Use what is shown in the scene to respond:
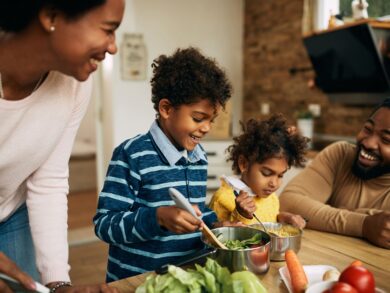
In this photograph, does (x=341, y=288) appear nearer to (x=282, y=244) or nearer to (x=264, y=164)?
(x=282, y=244)

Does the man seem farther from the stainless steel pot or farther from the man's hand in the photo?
the stainless steel pot

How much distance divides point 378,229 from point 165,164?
2.33 ft

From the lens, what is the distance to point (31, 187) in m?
1.06

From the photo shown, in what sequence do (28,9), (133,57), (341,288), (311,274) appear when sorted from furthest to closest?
(133,57), (311,274), (28,9), (341,288)

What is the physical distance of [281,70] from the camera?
412cm

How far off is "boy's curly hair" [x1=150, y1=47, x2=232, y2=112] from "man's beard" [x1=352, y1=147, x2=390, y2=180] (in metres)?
0.68

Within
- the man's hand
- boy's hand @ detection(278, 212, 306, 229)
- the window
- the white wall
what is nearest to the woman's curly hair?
boy's hand @ detection(278, 212, 306, 229)

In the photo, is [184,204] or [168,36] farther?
[168,36]

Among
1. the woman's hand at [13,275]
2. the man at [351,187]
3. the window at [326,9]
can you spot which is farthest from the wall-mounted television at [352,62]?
the woman's hand at [13,275]

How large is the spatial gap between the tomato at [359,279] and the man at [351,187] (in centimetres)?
54

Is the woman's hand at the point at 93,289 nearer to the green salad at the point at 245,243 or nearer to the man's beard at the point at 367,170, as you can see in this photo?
the green salad at the point at 245,243

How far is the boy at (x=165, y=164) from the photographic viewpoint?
3.64 ft

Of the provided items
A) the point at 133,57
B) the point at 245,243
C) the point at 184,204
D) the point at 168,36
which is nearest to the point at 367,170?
the point at 245,243

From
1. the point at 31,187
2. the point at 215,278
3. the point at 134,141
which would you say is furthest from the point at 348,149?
the point at 31,187
